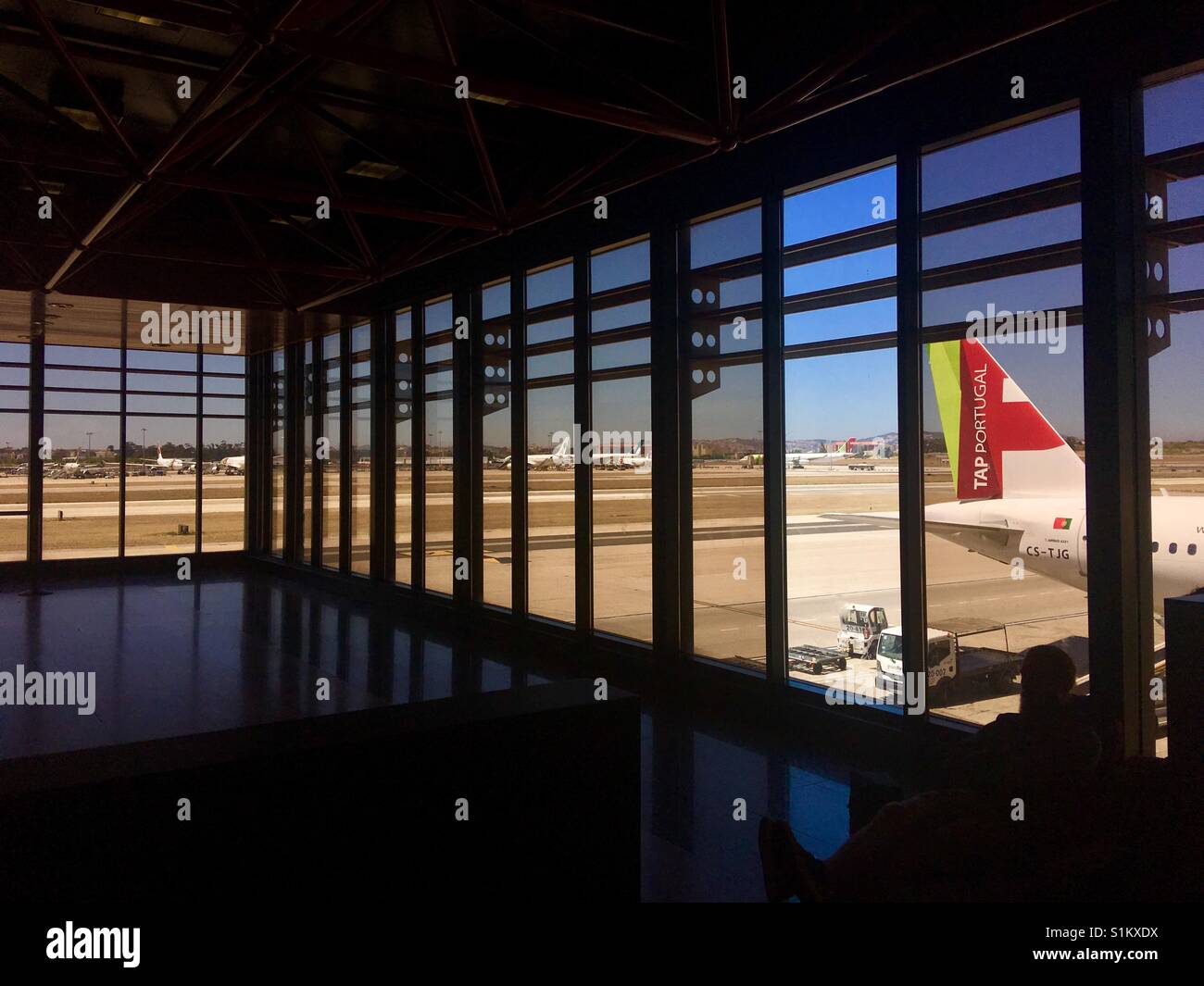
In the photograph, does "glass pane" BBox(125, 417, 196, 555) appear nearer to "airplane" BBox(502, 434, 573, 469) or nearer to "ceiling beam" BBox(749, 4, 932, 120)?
"airplane" BBox(502, 434, 573, 469)

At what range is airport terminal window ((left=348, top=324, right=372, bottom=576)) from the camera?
15.3 metres

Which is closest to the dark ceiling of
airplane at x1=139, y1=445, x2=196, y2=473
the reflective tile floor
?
the reflective tile floor

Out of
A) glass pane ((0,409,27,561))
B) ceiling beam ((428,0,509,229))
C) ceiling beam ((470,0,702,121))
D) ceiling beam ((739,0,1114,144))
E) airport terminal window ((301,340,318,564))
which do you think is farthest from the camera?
glass pane ((0,409,27,561))

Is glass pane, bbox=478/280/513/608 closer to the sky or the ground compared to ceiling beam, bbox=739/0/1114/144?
closer to the ground

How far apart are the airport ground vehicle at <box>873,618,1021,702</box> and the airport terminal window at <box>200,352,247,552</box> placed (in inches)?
675

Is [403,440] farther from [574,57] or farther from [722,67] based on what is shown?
[722,67]

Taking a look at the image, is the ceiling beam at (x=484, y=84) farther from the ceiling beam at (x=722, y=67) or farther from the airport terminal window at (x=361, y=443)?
the airport terminal window at (x=361, y=443)

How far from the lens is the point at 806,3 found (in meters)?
6.82

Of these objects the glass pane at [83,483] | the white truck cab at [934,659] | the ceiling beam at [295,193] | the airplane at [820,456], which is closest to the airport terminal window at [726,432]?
the airplane at [820,456]

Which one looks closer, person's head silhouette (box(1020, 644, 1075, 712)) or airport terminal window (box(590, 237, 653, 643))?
person's head silhouette (box(1020, 644, 1075, 712))

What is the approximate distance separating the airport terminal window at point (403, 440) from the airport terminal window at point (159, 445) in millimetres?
6659

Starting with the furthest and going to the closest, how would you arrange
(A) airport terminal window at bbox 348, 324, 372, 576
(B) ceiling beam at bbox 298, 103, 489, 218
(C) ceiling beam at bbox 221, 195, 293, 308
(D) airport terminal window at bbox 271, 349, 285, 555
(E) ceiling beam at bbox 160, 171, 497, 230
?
(D) airport terminal window at bbox 271, 349, 285, 555
(A) airport terminal window at bbox 348, 324, 372, 576
(C) ceiling beam at bbox 221, 195, 293, 308
(B) ceiling beam at bbox 298, 103, 489, 218
(E) ceiling beam at bbox 160, 171, 497, 230

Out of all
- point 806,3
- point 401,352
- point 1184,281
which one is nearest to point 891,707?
point 1184,281

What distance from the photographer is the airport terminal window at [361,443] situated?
1527 centimetres
